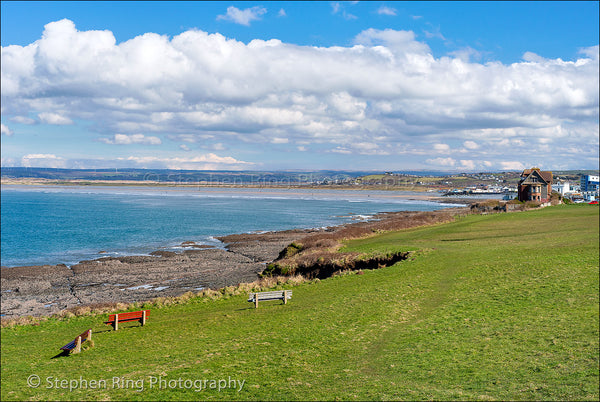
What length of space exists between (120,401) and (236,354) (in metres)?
5.04

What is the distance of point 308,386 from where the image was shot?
47.9 feet

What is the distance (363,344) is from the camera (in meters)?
18.4

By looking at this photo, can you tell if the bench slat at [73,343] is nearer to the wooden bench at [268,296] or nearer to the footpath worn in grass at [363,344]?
the footpath worn in grass at [363,344]

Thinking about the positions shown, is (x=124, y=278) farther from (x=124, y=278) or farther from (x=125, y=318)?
(x=125, y=318)

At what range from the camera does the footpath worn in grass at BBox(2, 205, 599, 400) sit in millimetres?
A: 14477

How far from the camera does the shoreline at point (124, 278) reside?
38.9 meters

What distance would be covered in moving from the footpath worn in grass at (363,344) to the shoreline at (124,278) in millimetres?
12808

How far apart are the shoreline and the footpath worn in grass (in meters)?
12.8

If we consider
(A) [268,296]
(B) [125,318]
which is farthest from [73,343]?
(A) [268,296]

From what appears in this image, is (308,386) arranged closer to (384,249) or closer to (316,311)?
(316,311)

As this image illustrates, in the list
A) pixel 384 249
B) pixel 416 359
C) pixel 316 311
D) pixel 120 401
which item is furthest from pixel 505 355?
pixel 384 249

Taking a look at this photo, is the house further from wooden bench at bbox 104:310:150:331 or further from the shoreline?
wooden bench at bbox 104:310:150:331
